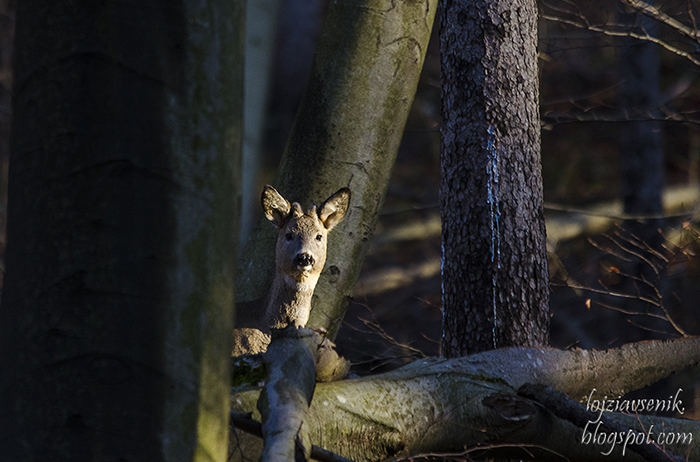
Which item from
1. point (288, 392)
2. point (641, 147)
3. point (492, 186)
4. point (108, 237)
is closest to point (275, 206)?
point (492, 186)

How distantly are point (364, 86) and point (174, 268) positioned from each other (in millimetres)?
3099

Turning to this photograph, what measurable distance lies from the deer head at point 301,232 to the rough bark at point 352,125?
1.10 feet

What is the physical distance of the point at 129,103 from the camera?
150cm

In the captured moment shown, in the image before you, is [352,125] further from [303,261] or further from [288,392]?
[288,392]

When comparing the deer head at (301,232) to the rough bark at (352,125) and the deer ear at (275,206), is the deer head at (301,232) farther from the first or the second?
the rough bark at (352,125)

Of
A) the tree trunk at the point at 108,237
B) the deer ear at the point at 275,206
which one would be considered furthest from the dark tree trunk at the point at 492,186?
the tree trunk at the point at 108,237

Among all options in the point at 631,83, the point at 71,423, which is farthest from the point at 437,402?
the point at 631,83

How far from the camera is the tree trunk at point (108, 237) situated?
4.84 ft

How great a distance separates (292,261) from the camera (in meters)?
3.96

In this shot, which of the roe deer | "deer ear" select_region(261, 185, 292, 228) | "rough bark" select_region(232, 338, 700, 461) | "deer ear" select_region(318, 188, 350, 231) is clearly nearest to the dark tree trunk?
"rough bark" select_region(232, 338, 700, 461)

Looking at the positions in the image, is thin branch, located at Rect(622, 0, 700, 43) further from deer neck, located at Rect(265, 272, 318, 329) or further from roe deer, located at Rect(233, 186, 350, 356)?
deer neck, located at Rect(265, 272, 318, 329)

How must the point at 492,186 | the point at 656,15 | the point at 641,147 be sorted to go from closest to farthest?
the point at 492,186, the point at 656,15, the point at 641,147

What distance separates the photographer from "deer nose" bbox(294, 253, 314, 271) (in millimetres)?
3922

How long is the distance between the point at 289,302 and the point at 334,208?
0.63m
